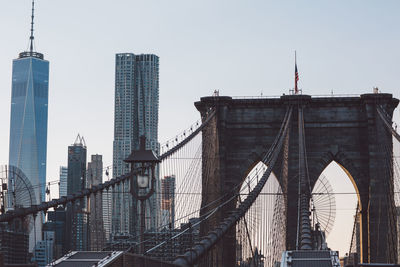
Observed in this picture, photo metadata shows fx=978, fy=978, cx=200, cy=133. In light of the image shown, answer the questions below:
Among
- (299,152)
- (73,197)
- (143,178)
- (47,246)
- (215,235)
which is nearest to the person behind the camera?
(215,235)

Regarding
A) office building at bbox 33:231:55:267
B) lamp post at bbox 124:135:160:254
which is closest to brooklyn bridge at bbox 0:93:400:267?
lamp post at bbox 124:135:160:254

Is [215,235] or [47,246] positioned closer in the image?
[215,235]

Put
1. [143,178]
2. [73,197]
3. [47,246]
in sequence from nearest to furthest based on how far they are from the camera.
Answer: [143,178] < [73,197] < [47,246]

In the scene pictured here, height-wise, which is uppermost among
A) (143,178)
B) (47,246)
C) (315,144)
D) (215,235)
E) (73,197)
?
(315,144)

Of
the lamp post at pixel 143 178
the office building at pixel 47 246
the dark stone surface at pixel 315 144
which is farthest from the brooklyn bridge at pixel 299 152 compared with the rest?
the office building at pixel 47 246

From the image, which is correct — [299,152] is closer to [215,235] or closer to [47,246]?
[215,235]

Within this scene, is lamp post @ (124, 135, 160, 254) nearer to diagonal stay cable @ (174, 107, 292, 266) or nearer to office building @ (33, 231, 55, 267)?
diagonal stay cable @ (174, 107, 292, 266)

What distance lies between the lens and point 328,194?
55375mm

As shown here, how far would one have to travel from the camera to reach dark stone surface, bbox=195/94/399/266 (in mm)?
Result: 54281

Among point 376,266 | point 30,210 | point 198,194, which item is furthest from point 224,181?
point 376,266

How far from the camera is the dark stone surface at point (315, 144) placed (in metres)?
54.3

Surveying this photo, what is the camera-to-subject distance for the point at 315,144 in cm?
5609

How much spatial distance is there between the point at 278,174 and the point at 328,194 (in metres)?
3.06

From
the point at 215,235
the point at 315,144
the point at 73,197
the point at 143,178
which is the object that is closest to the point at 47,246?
the point at 315,144
